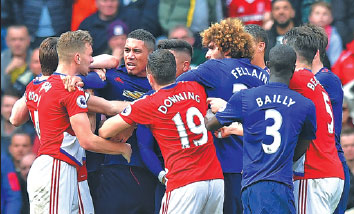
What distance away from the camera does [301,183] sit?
7.88 m

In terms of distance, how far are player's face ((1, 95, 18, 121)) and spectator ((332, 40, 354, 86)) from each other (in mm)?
4942

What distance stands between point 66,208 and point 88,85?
4.28 ft

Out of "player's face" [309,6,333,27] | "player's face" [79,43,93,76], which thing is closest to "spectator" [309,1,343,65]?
"player's face" [309,6,333,27]

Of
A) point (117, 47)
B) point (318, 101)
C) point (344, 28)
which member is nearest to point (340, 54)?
point (344, 28)

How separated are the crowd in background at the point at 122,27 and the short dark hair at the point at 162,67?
3832 mm

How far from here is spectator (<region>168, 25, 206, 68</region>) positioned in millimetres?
11742

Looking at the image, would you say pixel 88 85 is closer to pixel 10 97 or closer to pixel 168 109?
pixel 168 109

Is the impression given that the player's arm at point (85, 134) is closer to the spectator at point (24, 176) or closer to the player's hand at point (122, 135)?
the player's hand at point (122, 135)

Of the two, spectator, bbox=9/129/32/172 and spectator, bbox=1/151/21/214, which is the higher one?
spectator, bbox=9/129/32/172

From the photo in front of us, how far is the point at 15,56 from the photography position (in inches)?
505

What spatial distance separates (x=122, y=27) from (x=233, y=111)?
17.0ft

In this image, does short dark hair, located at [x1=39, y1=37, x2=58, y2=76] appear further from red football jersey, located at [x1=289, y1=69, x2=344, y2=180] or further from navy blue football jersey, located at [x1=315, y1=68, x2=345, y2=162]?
navy blue football jersey, located at [x1=315, y1=68, x2=345, y2=162]

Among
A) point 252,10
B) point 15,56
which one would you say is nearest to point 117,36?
point 15,56

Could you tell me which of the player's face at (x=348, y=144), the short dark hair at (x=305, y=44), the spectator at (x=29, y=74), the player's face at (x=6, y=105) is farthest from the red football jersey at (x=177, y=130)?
the player's face at (x=6, y=105)
